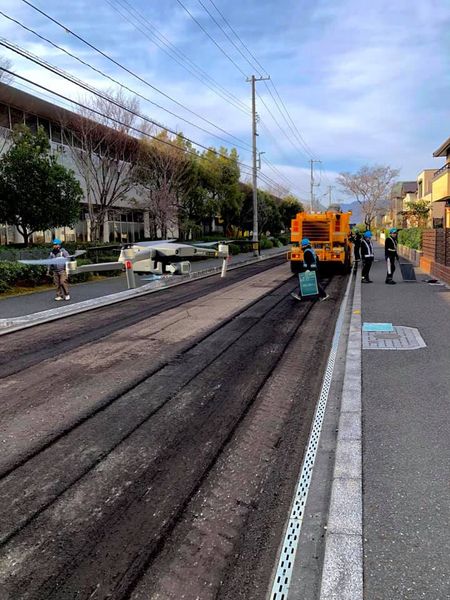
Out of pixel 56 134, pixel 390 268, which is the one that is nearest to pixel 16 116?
pixel 56 134

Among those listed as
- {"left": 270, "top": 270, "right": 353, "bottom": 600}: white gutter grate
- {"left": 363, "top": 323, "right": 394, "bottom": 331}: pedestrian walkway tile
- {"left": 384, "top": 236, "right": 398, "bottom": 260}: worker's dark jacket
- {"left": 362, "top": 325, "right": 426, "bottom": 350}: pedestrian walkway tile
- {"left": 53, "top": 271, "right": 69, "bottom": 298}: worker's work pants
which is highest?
{"left": 384, "top": 236, "right": 398, "bottom": 260}: worker's dark jacket

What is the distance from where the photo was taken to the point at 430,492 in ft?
11.7

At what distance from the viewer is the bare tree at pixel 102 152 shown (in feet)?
89.2

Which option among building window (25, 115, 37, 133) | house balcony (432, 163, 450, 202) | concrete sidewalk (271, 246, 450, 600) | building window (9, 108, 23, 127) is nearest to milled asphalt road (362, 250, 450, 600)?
concrete sidewalk (271, 246, 450, 600)

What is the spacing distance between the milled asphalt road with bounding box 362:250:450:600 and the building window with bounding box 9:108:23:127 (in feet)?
84.9

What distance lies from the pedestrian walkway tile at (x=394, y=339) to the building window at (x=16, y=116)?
2449cm

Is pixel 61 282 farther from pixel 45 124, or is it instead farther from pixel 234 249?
pixel 234 249

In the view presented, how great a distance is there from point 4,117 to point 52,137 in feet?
14.2

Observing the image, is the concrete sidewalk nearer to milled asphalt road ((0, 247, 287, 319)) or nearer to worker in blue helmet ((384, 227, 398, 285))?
milled asphalt road ((0, 247, 287, 319))

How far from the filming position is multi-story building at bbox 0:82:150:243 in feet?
84.3

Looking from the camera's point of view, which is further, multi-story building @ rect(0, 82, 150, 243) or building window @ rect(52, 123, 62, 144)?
building window @ rect(52, 123, 62, 144)

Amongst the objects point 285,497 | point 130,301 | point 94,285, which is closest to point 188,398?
point 285,497

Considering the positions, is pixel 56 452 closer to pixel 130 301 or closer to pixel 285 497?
pixel 285 497

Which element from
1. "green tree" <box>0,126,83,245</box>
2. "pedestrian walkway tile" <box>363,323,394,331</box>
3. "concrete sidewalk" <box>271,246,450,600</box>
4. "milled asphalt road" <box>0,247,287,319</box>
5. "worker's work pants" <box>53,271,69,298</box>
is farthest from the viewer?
"green tree" <box>0,126,83,245</box>
